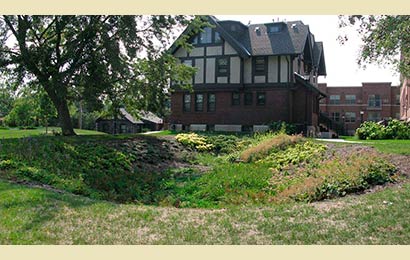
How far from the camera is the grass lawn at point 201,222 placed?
21.8 feet

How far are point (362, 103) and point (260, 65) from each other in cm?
3335

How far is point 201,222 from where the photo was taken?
25.1 feet

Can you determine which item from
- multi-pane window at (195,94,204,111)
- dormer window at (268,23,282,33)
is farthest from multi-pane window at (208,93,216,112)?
dormer window at (268,23,282,33)

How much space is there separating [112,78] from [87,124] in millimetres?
32023

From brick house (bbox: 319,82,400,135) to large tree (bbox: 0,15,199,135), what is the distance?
142ft

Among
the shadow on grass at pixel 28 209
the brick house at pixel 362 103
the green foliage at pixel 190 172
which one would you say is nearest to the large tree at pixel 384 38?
the green foliage at pixel 190 172

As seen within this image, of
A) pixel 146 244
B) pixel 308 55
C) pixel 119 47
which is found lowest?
pixel 146 244

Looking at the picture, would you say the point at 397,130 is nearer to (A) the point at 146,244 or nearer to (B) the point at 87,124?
(A) the point at 146,244

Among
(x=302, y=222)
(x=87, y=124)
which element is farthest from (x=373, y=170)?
(x=87, y=124)

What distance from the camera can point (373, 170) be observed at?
433 inches

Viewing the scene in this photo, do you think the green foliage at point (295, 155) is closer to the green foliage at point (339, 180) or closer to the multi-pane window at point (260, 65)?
the green foliage at point (339, 180)

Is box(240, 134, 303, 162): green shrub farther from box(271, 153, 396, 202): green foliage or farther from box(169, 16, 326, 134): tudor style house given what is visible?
box(169, 16, 326, 134): tudor style house

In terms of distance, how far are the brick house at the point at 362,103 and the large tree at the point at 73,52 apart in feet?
142

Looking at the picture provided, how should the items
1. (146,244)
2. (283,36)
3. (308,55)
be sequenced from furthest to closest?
(308,55) → (283,36) → (146,244)
